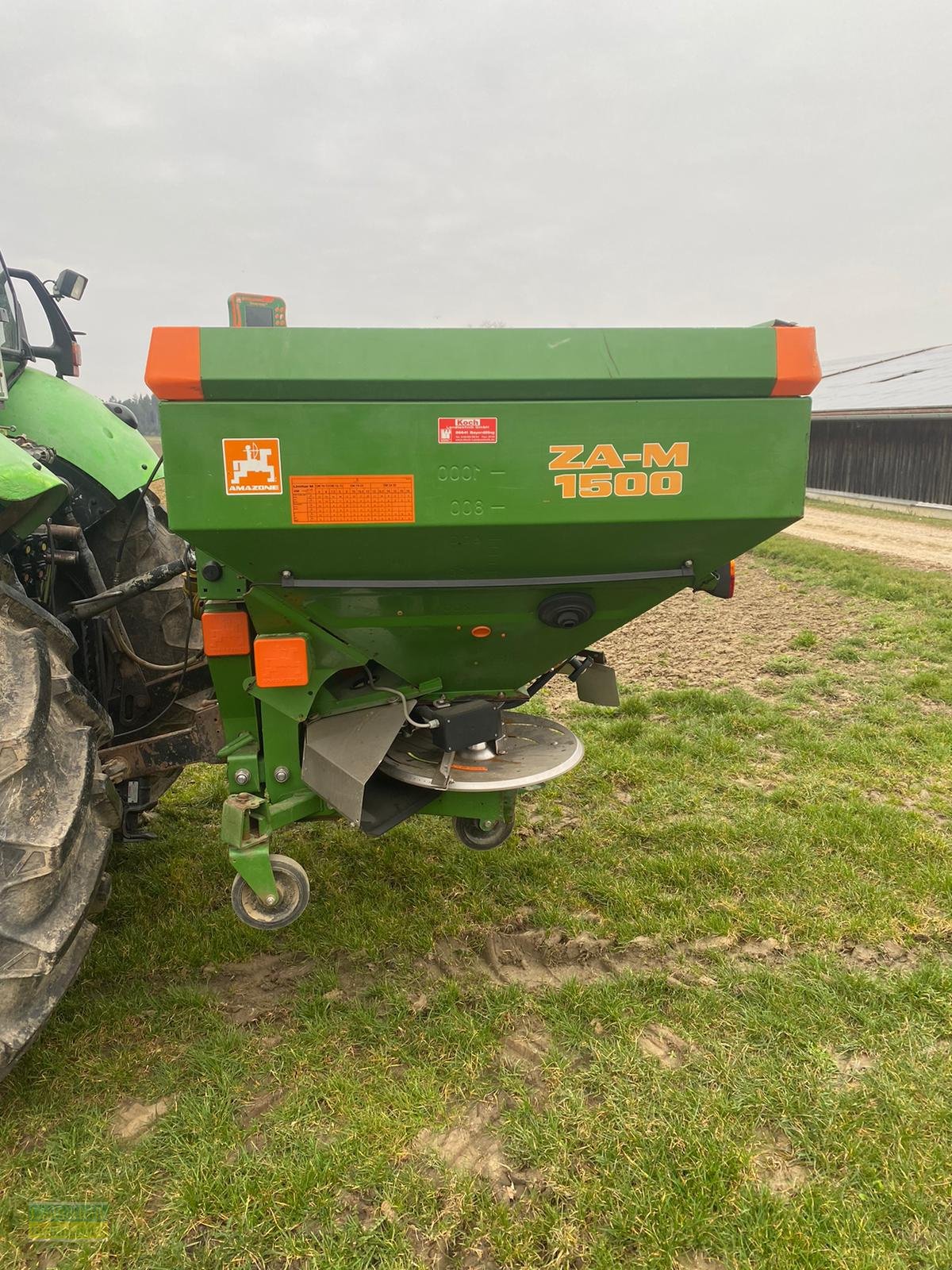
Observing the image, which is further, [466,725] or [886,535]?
[886,535]

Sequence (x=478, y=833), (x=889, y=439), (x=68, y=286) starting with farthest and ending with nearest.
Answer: (x=889, y=439) < (x=68, y=286) < (x=478, y=833)

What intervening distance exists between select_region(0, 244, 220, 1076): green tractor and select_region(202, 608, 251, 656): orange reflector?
1.05ft

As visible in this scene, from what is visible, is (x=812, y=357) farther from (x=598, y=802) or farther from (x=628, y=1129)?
(x=598, y=802)

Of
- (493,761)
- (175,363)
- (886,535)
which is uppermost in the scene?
(175,363)

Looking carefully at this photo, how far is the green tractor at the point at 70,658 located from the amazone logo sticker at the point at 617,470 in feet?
3.96

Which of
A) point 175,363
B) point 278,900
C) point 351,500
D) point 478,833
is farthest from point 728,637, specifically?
point 175,363

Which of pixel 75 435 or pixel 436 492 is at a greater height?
pixel 75 435

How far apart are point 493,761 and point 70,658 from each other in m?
1.15

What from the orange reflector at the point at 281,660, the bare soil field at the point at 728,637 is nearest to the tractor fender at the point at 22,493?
the orange reflector at the point at 281,660

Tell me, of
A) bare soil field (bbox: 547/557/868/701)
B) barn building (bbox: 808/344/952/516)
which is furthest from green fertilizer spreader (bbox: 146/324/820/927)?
barn building (bbox: 808/344/952/516)

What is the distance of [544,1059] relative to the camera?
206 cm

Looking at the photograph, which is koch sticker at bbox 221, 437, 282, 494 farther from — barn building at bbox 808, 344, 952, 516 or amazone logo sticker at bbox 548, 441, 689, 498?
barn building at bbox 808, 344, 952, 516

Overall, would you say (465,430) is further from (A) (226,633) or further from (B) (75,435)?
(B) (75,435)

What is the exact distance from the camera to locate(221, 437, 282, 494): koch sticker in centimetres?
178
